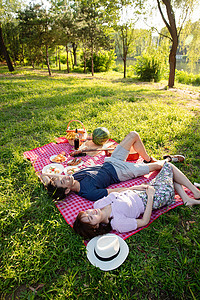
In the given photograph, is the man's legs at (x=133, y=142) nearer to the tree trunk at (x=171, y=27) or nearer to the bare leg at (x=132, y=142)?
the bare leg at (x=132, y=142)

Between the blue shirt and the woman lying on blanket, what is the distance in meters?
0.34

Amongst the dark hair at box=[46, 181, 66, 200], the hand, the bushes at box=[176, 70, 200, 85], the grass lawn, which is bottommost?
the grass lawn

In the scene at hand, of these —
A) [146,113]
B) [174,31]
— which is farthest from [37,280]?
[174,31]

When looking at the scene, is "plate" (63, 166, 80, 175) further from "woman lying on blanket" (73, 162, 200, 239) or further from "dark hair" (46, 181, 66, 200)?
"woman lying on blanket" (73, 162, 200, 239)

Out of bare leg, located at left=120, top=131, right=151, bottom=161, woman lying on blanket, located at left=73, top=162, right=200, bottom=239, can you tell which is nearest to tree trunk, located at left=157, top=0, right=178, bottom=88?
bare leg, located at left=120, top=131, right=151, bottom=161

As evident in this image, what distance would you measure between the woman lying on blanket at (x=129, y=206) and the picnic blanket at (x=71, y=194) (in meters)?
0.16

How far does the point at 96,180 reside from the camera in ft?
11.1

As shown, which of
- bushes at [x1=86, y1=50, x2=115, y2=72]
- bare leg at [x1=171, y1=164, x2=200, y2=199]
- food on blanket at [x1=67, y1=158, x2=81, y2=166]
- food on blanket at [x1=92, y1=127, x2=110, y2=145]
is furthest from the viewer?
bushes at [x1=86, y1=50, x2=115, y2=72]

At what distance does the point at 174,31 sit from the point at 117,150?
1245cm

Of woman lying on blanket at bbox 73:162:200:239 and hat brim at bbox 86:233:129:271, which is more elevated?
woman lying on blanket at bbox 73:162:200:239

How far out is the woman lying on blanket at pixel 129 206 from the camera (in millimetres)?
2556

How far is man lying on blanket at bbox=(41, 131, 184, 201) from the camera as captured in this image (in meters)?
3.25

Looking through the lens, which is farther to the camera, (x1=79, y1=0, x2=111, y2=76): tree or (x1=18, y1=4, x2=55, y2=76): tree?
(x1=79, y1=0, x2=111, y2=76): tree

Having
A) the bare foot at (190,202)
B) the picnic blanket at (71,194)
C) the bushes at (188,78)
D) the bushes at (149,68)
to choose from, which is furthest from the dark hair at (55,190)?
the bushes at (188,78)
